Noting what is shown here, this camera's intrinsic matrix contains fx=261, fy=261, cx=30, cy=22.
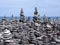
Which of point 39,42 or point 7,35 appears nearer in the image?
point 7,35

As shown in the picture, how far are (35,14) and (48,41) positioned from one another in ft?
79.4

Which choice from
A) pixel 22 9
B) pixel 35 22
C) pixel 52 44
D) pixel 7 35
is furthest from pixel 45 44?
pixel 22 9

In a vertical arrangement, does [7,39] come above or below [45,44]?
above

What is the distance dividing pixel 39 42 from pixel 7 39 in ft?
31.4

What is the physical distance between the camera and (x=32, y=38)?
123 ft

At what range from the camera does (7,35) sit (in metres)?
29.5

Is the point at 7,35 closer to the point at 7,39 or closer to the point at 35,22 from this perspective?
the point at 7,39

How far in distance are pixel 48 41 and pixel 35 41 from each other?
75.5 inches

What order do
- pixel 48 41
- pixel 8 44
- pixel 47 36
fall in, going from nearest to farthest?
pixel 8 44, pixel 48 41, pixel 47 36

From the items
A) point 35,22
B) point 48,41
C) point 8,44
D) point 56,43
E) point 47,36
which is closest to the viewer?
point 8,44

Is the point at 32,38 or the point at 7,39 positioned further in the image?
the point at 32,38

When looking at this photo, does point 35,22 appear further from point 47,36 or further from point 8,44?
point 8,44

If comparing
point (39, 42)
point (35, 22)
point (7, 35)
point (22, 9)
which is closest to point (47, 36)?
point (39, 42)

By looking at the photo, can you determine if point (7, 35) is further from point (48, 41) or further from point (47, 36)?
point (47, 36)
